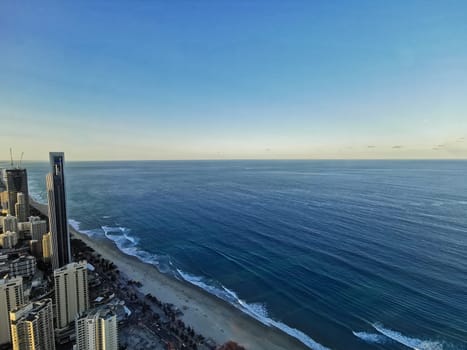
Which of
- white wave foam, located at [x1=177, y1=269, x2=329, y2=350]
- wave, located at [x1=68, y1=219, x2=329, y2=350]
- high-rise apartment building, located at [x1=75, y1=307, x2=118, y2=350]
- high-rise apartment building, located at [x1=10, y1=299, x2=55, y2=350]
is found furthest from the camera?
wave, located at [x1=68, y1=219, x2=329, y2=350]

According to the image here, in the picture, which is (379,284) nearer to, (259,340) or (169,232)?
(259,340)

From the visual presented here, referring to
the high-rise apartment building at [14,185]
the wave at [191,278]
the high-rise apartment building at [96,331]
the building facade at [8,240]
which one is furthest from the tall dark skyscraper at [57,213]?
the high-rise apartment building at [14,185]

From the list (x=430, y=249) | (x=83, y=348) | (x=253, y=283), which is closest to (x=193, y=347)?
(x=83, y=348)

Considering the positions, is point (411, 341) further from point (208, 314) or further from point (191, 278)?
point (191, 278)

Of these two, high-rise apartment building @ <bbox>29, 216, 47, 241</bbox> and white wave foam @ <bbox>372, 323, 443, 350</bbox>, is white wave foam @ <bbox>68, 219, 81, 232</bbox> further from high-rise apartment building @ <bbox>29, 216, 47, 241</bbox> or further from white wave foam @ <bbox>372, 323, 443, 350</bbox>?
white wave foam @ <bbox>372, 323, 443, 350</bbox>

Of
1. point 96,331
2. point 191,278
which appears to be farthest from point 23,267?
point 96,331

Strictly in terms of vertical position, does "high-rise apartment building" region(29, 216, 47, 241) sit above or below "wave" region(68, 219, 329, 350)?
above

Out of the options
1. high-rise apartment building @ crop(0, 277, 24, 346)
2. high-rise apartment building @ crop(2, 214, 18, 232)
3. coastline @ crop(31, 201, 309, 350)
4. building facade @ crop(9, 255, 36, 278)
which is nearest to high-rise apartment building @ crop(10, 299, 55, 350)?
high-rise apartment building @ crop(0, 277, 24, 346)
